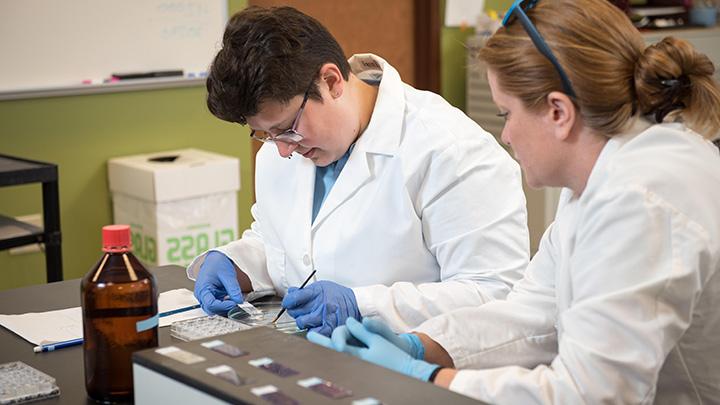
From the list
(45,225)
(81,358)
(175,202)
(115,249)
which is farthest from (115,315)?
(175,202)

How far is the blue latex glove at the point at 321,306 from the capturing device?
1573mm

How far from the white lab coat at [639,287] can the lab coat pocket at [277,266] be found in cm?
73

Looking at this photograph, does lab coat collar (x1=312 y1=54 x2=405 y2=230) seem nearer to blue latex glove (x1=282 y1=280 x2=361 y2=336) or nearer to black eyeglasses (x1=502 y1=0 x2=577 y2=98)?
blue latex glove (x1=282 y1=280 x2=361 y2=336)

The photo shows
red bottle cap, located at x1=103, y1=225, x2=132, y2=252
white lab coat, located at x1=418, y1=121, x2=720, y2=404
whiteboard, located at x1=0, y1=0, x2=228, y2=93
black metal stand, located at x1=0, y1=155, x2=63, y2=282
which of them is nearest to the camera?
white lab coat, located at x1=418, y1=121, x2=720, y2=404

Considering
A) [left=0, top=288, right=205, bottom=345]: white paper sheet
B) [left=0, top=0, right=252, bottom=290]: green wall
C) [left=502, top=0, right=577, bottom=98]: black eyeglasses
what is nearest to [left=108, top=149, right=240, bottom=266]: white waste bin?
[left=0, top=0, right=252, bottom=290]: green wall

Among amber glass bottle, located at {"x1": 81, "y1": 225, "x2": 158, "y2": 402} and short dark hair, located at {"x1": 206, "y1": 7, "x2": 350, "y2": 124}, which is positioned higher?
short dark hair, located at {"x1": 206, "y1": 7, "x2": 350, "y2": 124}

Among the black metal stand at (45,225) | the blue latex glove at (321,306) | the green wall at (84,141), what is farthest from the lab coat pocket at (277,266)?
the green wall at (84,141)

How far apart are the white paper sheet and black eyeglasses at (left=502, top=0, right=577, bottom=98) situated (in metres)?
0.76

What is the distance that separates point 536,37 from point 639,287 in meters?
0.35

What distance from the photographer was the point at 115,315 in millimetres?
Answer: 1271

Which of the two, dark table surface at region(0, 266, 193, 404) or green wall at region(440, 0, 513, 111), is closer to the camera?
dark table surface at region(0, 266, 193, 404)

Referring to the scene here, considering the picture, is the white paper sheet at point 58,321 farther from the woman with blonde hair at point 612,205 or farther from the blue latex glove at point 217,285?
the woman with blonde hair at point 612,205

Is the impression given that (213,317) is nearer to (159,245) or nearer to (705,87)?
(705,87)

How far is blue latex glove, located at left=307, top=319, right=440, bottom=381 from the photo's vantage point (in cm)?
123
